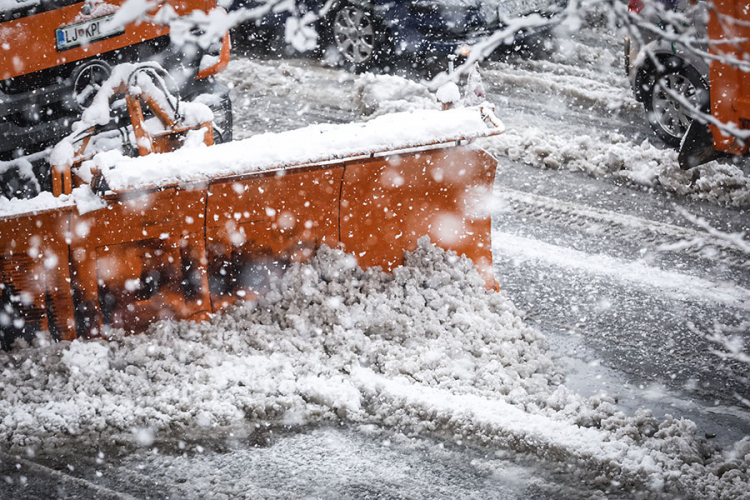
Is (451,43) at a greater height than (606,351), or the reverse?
(451,43)

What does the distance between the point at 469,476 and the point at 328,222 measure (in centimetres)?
158

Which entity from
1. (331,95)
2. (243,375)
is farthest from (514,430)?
(331,95)

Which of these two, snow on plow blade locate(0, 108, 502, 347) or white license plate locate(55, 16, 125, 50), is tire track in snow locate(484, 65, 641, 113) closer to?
snow on plow blade locate(0, 108, 502, 347)

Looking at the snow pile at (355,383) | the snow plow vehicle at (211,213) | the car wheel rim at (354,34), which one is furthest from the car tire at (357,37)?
the snow pile at (355,383)

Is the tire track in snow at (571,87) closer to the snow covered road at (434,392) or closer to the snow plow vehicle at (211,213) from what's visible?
the snow covered road at (434,392)

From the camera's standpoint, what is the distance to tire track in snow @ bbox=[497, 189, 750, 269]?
503cm

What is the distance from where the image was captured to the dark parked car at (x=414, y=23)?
25.2 feet

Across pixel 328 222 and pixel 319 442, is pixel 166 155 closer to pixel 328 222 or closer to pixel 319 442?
pixel 328 222

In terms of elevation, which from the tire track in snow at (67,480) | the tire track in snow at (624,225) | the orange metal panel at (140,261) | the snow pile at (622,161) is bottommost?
the tire track in snow at (67,480)

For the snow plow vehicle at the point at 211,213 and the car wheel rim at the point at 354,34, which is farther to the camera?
the car wheel rim at the point at 354,34

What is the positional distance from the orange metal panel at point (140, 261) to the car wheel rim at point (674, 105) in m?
4.33

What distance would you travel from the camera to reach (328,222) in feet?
13.3

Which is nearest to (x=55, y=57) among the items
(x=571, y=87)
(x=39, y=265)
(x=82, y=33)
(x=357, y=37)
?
(x=82, y=33)

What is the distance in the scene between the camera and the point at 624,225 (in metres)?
5.43
